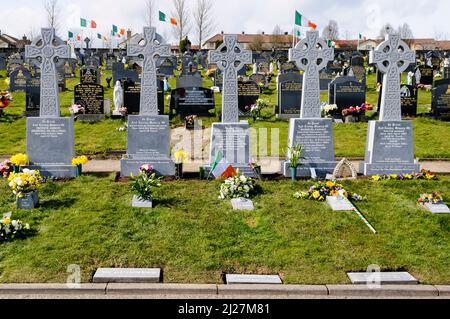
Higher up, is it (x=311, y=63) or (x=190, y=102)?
(x=311, y=63)

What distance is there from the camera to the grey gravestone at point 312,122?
1220 centimetres

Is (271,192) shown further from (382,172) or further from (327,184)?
(382,172)

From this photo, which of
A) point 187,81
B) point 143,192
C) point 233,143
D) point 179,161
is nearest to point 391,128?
point 233,143

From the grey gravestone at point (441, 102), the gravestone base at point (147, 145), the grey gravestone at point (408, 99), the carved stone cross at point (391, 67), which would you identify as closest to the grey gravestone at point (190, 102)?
the grey gravestone at point (408, 99)

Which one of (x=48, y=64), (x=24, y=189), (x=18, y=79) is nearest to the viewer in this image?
(x=24, y=189)

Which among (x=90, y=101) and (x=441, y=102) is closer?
(x=90, y=101)

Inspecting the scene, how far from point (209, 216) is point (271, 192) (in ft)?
6.35

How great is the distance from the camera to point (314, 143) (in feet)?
40.3

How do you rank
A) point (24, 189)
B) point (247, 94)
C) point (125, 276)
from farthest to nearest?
point (247, 94)
point (24, 189)
point (125, 276)

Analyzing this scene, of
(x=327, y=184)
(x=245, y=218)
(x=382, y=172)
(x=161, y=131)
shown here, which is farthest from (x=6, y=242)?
(x=382, y=172)

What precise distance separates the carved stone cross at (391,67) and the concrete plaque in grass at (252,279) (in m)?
6.59

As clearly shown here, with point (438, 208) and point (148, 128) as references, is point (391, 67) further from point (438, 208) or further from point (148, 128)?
point (148, 128)

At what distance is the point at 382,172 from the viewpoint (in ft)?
39.9

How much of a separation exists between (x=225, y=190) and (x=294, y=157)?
224 cm
